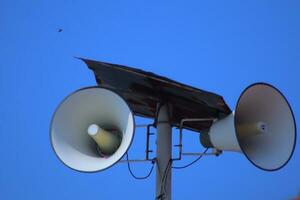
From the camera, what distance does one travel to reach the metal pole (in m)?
4.41

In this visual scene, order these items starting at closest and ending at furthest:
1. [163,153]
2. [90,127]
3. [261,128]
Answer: [90,127] → [261,128] → [163,153]

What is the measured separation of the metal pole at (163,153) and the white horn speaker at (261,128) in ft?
1.41

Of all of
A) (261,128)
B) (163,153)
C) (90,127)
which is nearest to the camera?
(90,127)

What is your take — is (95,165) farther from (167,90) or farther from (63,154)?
(167,90)

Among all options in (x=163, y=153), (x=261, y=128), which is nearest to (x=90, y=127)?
(x=163, y=153)

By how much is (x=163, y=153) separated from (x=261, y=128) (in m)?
0.94

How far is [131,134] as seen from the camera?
145 inches

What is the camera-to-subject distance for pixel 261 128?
4223 mm

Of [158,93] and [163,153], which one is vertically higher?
[158,93]

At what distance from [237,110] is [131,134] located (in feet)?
3.66

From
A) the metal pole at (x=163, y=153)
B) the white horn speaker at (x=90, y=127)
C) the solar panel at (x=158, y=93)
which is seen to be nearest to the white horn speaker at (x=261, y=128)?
the solar panel at (x=158, y=93)

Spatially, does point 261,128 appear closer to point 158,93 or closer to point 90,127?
point 158,93

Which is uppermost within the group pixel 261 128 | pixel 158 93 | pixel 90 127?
pixel 158 93

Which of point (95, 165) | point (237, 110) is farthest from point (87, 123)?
point (237, 110)
